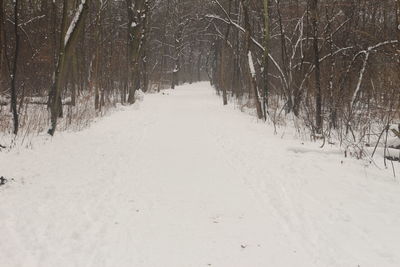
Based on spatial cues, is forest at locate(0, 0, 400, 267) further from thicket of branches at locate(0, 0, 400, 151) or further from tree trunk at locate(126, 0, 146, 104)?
tree trunk at locate(126, 0, 146, 104)

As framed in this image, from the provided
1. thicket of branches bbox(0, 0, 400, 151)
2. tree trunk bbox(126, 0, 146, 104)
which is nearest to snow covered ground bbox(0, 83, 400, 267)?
thicket of branches bbox(0, 0, 400, 151)

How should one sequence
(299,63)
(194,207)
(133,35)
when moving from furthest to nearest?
(133,35) < (299,63) < (194,207)

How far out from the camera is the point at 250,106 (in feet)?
58.9

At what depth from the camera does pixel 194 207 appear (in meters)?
5.08

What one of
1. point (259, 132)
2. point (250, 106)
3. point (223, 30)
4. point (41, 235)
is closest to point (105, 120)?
point (259, 132)

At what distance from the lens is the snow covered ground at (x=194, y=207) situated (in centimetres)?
372

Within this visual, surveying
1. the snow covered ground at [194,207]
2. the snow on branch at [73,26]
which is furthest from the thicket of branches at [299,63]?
the snow covered ground at [194,207]

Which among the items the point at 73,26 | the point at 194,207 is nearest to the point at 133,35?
the point at 73,26

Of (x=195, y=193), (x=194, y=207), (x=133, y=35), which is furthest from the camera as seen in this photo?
(x=133, y=35)

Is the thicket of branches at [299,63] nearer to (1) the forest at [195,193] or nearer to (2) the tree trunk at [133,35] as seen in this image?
(2) the tree trunk at [133,35]

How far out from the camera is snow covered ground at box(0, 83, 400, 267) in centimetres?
372

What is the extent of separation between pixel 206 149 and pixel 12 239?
5.41m

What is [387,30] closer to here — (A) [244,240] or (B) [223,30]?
(A) [244,240]

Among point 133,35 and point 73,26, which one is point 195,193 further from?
point 133,35
